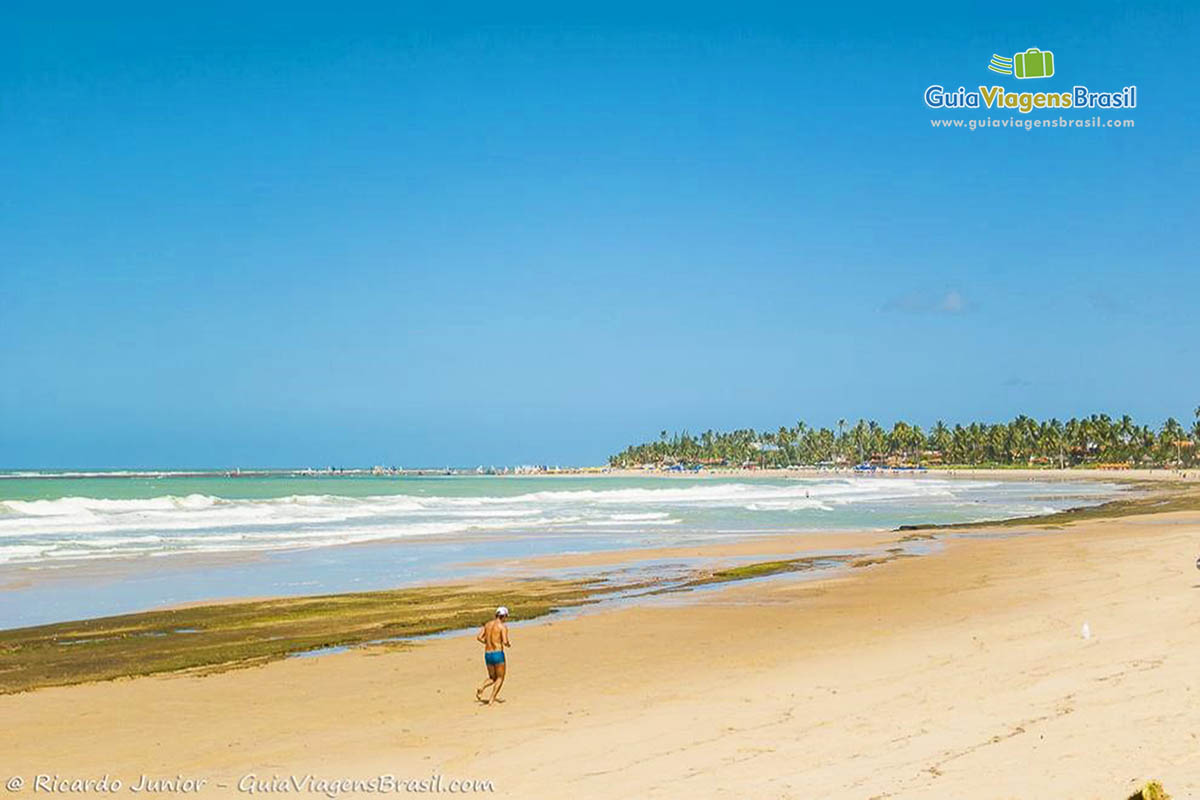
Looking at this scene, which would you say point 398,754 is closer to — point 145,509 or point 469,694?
point 469,694

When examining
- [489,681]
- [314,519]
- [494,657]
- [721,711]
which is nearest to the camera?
[721,711]

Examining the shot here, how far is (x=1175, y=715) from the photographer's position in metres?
9.10

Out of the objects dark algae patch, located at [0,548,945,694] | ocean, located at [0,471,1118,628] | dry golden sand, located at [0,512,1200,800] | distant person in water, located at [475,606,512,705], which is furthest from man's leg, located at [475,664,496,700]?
ocean, located at [0,471,1118,628]

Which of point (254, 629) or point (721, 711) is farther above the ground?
point (721, 711)

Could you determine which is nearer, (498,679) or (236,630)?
(498,679)

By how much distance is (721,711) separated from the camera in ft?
37.2

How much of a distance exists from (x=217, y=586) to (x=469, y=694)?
15.5 metres

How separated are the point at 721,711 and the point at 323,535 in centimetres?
3586

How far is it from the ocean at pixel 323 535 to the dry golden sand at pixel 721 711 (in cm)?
1004

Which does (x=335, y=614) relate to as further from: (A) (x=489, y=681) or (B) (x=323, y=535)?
(B) (x=323, y=535)

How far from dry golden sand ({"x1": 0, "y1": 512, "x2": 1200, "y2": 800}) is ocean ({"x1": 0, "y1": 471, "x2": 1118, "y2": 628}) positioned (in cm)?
1004

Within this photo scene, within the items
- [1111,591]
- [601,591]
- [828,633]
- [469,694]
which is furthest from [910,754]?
[601,591]

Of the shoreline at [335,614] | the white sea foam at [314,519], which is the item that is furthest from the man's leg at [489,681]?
the white sea foam at [314,519]

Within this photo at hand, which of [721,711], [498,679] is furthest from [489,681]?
[721,711]
